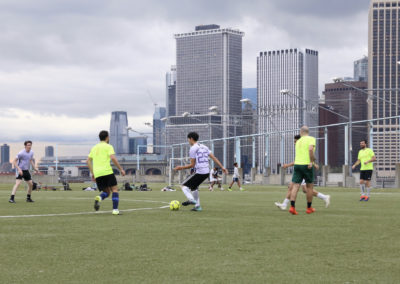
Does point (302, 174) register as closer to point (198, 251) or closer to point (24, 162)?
point (198, 251)

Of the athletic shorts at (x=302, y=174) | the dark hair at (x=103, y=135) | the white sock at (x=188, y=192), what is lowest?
the white sock at (x=188, y=192)

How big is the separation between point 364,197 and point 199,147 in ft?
32.6

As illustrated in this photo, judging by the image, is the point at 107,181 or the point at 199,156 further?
the point at 199,156

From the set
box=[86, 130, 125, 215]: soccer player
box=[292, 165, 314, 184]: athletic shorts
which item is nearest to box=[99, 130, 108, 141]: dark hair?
box=[86, 130, 125, 215]: soccer player

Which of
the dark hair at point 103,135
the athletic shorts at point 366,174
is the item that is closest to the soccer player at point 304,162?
the dark hair at point 103,135

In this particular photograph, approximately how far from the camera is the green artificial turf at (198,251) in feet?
22.1

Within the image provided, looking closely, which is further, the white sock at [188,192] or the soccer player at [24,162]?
the soccer player at [24,162]

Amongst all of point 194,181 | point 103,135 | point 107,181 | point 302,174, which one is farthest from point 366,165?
point 103,135

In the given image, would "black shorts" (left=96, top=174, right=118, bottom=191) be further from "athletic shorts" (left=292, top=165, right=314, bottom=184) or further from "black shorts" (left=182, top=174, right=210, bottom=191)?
"athletic shorts" (left=292, top=165, right=314, bottom=184)

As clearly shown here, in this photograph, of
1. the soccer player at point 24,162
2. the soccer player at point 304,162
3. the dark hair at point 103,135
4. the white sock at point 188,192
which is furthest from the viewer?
the soccer player at point 24,162

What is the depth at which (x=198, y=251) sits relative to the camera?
8438mm

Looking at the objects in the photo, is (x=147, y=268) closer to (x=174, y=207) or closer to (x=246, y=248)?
(x=246, y=248)

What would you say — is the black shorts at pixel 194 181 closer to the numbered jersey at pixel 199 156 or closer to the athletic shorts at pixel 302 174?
the numbered jersey at pixel 199 156

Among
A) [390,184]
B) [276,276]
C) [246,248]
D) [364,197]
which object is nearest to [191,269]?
[276,276]
